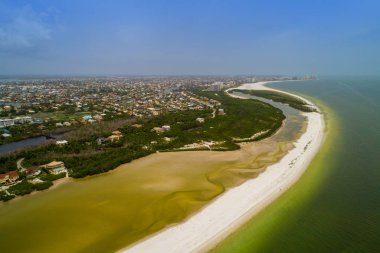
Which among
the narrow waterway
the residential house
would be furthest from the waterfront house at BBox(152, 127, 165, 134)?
the residential house

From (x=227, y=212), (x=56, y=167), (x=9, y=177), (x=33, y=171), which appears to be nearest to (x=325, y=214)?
(x=227, y=212)

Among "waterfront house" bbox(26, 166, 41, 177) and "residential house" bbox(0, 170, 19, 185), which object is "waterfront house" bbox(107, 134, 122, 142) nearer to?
"waterfront house" bbox(26, 166, 41, 177)

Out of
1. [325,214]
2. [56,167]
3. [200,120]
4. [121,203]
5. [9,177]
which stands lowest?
[121,203]

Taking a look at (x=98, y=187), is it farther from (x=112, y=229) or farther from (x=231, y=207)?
(x=231, y=207)

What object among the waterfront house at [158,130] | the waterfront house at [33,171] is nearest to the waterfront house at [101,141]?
the waterfront house at [158,130]

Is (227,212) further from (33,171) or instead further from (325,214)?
(33,171)

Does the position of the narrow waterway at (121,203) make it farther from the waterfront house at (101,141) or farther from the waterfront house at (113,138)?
the waterfront house at (101,141)

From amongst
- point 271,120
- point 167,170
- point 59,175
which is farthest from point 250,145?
point 59,175

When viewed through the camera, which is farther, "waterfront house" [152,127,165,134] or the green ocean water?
"waterfront house" [152,127,165,134]
